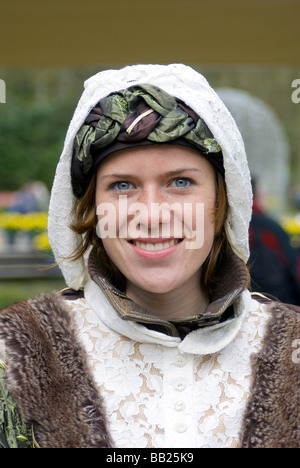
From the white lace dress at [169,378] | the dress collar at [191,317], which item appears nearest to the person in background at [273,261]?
the dress collar at [191,317]

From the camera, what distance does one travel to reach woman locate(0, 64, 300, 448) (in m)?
1.50

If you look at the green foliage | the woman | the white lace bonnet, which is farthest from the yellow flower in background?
the woman

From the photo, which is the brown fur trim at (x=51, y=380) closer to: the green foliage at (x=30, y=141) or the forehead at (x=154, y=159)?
the forehead at (x=154, y=159)

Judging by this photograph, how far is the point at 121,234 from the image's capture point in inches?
61.2

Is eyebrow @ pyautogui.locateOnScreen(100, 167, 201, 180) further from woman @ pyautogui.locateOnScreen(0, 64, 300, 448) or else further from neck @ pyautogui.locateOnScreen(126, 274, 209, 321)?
neck @ pyautogui.locateOnScreen(126, 274, 209, 321)

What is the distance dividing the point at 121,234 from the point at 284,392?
0.52m

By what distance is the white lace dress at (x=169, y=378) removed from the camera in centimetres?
151

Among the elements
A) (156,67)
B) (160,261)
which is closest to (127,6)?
(156,67)

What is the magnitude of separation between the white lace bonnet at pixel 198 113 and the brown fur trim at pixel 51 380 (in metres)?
0.29

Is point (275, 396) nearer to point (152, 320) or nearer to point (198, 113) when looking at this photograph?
point (152, 320)

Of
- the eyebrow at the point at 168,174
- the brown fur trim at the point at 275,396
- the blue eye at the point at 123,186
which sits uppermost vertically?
the eyebrow at the point at 168,174

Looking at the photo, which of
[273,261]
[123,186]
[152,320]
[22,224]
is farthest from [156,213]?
[22,224]
